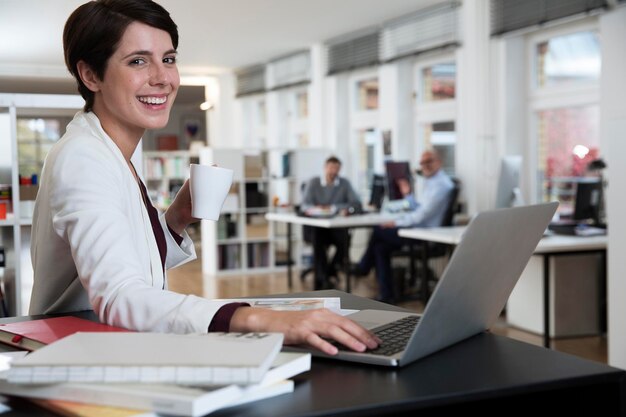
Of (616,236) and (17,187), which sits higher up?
(17,187)

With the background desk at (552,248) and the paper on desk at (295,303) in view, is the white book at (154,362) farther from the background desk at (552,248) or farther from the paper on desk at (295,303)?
the background desk at (552,248)

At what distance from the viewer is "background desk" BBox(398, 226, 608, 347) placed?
4.62 meters

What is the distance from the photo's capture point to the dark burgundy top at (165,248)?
1.12m

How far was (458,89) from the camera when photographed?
24.1 ft

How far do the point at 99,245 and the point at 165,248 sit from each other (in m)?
0.38

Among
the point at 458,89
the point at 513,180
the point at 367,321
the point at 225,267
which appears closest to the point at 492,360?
the point at 367,321

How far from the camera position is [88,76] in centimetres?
144

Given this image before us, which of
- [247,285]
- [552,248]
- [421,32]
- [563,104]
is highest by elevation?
[421,32]

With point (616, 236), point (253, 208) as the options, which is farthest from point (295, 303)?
point (253, 208)

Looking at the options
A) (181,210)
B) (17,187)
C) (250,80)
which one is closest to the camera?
(181,210)

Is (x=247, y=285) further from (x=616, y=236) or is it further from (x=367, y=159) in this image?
Result: (x=616, y=236)

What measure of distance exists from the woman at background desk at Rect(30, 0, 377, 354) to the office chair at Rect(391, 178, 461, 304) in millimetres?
4369

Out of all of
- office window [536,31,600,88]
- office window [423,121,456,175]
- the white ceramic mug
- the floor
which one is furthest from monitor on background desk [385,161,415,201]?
the white ceramic mug

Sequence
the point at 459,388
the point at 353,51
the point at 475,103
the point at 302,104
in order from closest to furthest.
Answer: the point at 459,388 < the point at 475,103 < the point at 353,51 < the point at 302,104
